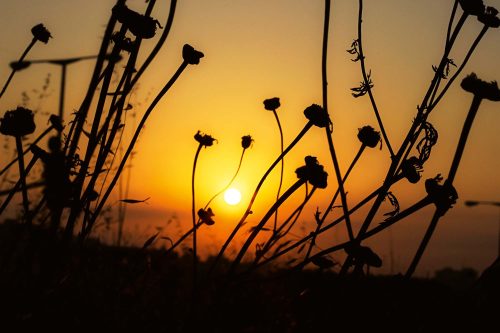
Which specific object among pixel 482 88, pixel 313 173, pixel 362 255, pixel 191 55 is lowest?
pixel 362 255

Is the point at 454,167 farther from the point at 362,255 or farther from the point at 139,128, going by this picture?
the point at 139,128

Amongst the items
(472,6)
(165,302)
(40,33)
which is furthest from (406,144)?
Answer: (165,302)

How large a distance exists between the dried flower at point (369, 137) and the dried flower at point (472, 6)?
1.69ft

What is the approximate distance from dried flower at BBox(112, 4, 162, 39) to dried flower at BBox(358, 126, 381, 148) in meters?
0.85

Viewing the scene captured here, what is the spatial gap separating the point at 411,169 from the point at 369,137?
38 cm

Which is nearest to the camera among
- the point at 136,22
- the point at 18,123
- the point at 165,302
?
the point at 136,22

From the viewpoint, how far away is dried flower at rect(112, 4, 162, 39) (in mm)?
1623

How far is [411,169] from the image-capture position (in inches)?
71.8

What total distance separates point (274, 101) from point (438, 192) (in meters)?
1.28

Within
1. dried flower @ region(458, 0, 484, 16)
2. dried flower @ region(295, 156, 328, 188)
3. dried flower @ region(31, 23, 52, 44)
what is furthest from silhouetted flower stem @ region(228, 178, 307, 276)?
dried flower @ region(31, 23, 52, 44)

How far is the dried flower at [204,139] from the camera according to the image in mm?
2889

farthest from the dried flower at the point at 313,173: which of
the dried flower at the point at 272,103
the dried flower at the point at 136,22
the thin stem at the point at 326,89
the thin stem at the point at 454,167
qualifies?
the dried flower at the point at 272,103

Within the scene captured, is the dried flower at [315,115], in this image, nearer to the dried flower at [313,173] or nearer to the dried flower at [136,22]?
the dried flower at [313,173]

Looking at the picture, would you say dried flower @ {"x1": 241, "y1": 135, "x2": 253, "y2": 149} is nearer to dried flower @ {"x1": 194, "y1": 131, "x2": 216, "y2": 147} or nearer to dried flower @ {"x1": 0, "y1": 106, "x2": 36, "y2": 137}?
dried flower @ {"x1": 194, "y1": 131, "x2": 216, "y2": 147}
